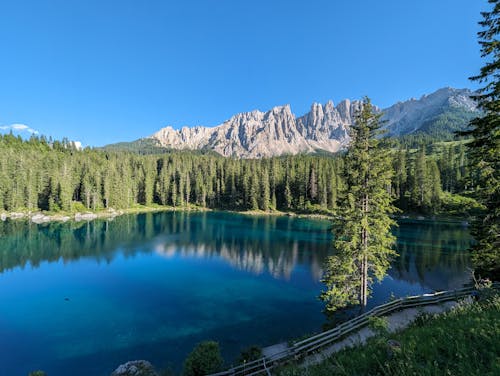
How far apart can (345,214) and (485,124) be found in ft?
32.3

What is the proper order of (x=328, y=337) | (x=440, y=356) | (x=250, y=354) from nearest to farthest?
(x=440, y=356) → (x=328, y=337) → (x=250, y=354)

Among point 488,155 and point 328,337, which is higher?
point 488,155

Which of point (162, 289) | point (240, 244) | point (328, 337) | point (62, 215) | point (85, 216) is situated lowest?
point (162, 289)

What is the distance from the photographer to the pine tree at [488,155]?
44.7 feet

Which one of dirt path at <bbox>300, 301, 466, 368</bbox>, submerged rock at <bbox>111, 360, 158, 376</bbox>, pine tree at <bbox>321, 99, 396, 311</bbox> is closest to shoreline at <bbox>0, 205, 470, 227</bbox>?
pine tree at <bbox>321, 99, 396, 311</bbox>

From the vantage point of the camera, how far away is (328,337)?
12.9m

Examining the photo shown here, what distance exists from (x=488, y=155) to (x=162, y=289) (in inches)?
1306

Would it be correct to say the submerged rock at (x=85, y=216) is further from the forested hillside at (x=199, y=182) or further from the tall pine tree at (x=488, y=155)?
the tall pine tree at (x=488, y=155)

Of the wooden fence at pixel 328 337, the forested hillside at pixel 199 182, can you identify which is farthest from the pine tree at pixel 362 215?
the forested hillside at pixel 199 182

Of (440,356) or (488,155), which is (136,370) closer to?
(440,356)

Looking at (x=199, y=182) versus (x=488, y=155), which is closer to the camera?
(x=488, y=155)

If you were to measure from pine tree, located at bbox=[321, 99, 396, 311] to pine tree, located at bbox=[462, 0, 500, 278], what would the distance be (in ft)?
16.5

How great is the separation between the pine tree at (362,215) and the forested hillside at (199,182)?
56.5m

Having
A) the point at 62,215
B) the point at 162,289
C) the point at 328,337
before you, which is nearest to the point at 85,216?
the point at 62,215
